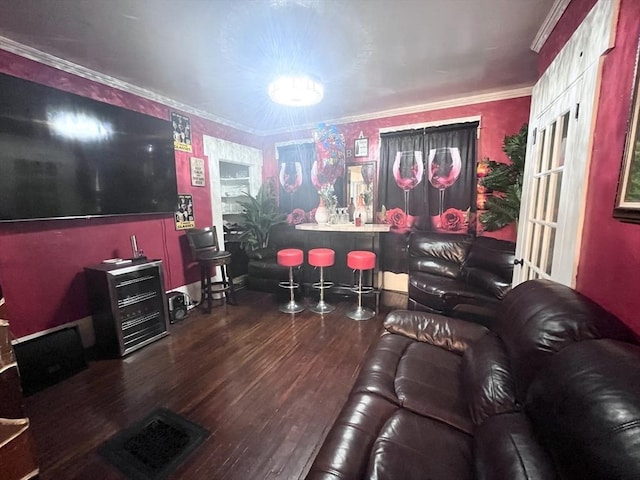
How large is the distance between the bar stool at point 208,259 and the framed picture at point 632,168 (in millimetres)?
3384

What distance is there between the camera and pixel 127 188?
9.16 feet

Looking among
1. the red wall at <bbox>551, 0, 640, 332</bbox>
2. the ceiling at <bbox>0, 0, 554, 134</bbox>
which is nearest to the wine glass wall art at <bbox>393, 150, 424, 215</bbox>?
the ceiling at <bbox>0, 0, 554, 134</bbox>

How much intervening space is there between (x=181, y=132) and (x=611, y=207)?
4.06m

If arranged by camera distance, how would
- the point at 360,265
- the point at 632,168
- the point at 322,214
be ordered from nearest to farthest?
the point at 632,168 < the point at 360,265 < the point at 322,214

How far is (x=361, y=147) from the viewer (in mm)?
4078

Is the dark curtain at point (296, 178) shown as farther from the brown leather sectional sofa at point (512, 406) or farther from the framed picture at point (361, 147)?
the brown leather sectional sofa at point (512, 406)

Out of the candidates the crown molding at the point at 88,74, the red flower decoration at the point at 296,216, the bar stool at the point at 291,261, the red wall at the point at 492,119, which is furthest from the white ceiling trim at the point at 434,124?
the crown molding at the point at 88,74

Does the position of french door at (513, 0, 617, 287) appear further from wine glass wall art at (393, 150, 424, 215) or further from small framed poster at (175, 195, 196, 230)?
small framed poster at (175, 195, 196, 230)

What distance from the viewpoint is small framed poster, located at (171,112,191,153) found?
337 centimetres

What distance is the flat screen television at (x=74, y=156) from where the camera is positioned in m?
2.02

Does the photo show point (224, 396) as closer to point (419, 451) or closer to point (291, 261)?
point (419, 451)

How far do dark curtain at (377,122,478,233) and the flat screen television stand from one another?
2.99 m

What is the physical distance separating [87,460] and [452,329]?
7.56 feet

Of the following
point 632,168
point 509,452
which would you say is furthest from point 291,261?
point 632,168
